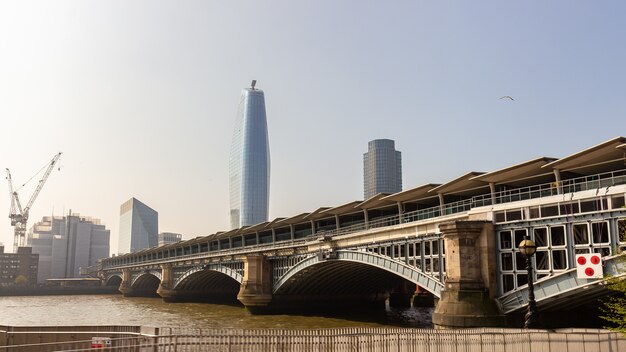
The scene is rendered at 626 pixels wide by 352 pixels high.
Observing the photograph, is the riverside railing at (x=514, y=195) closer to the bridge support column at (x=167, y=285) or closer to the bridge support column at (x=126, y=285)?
the bridge support column at (x=167, y=285)

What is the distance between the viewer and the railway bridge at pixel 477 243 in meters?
31.1

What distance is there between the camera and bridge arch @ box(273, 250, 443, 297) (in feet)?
137

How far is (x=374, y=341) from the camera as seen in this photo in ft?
73.6

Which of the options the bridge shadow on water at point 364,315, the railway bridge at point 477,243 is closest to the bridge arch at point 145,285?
the railway bridge at point 477,243

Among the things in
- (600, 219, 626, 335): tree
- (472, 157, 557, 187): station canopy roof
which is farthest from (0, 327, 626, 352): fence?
(472, 157, 557, 187): station canopy roof

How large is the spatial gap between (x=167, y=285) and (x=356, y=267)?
58.2 m

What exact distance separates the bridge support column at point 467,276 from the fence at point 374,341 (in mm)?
11371

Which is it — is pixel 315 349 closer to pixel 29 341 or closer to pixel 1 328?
pixel 29 341

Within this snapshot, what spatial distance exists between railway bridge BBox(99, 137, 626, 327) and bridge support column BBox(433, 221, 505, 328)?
6 centimetres

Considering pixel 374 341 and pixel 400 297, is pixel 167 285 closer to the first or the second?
pixel 400 297

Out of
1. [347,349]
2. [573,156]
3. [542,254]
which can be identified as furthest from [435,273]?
[347,349]

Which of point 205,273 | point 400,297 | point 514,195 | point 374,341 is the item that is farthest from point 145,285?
point 374,341

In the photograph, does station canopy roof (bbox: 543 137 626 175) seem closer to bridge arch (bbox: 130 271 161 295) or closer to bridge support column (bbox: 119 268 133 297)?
bridge arch (bbox: 130 271 161 295)

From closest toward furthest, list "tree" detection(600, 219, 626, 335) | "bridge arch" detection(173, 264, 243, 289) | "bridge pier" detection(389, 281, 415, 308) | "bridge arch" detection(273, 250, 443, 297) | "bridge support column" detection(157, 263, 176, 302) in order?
"tree" detection(600, 219, 626, 335) < "bridge arch" detection(273, 250, 443, 297) < "bridge arch" detection(173, 264, 243, 289) < "bridge pier" detection(389, 281, 415, 308) < "bridge support column" detection(157, 263, 176, 302)
